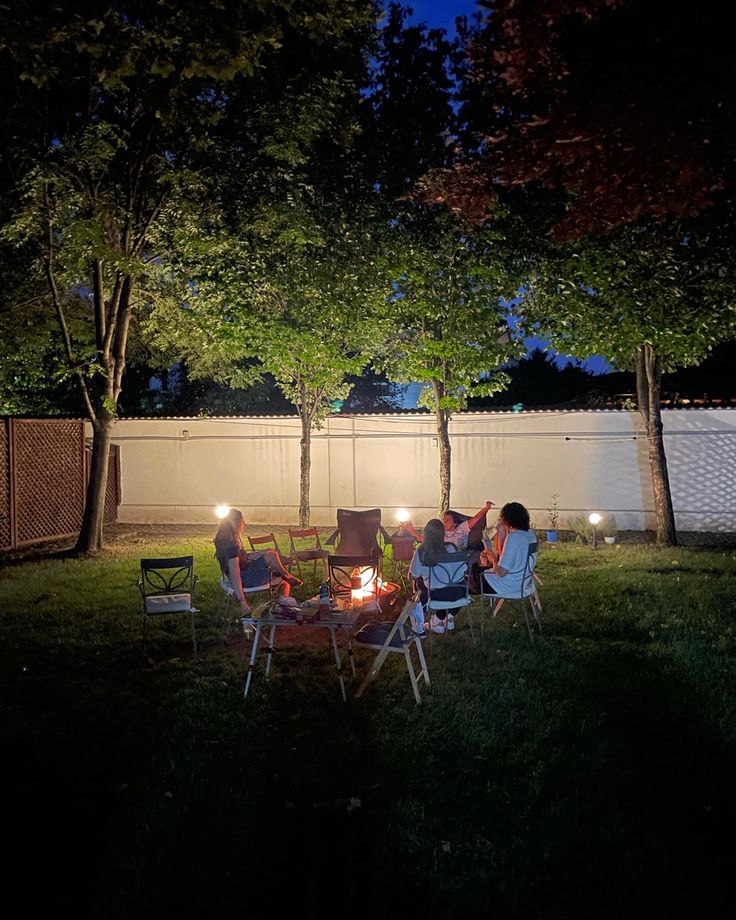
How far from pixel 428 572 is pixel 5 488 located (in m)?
8.60

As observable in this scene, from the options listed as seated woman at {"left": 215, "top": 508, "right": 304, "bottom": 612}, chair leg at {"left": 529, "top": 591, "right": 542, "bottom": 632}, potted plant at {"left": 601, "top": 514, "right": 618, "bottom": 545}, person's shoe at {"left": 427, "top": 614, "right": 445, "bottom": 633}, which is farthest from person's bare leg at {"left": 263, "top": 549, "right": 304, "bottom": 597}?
potted plant at {"left": 601, "top": 514, "right": 618, "bottom": 545}

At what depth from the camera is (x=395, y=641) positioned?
16.7 ft

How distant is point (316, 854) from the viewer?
118 inches

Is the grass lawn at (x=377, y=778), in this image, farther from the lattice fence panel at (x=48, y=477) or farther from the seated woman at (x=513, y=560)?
the lattice fence panel at (x=48, y=477)

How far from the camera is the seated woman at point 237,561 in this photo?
674 centimetres

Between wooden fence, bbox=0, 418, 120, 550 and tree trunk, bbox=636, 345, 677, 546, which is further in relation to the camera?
wooden fence, bbox=0, 418, 120, 550

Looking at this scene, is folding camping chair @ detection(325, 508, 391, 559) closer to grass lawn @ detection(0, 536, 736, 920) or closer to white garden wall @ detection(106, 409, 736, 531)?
grass lawn @ detection(0, 536, 736, 920)

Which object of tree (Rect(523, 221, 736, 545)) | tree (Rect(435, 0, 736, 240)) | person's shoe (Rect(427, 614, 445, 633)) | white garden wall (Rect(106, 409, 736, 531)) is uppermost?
tree (Rect(435, 0, 736, 240))

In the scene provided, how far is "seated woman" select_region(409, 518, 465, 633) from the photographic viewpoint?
18.3 feet

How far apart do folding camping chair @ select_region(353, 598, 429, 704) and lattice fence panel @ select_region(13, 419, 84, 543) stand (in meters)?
8.59

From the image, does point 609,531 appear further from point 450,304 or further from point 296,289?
point 296,289

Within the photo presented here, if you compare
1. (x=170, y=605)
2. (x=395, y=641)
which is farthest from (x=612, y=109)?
(x=170, y=605)

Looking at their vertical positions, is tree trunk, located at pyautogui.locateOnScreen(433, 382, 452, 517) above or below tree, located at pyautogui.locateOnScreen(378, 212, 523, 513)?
below

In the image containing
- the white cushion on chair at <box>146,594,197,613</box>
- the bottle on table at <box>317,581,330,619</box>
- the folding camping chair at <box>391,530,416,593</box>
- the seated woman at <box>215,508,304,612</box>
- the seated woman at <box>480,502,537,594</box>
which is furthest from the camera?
the folding camping chair at <box>391,530,416,593</box>
